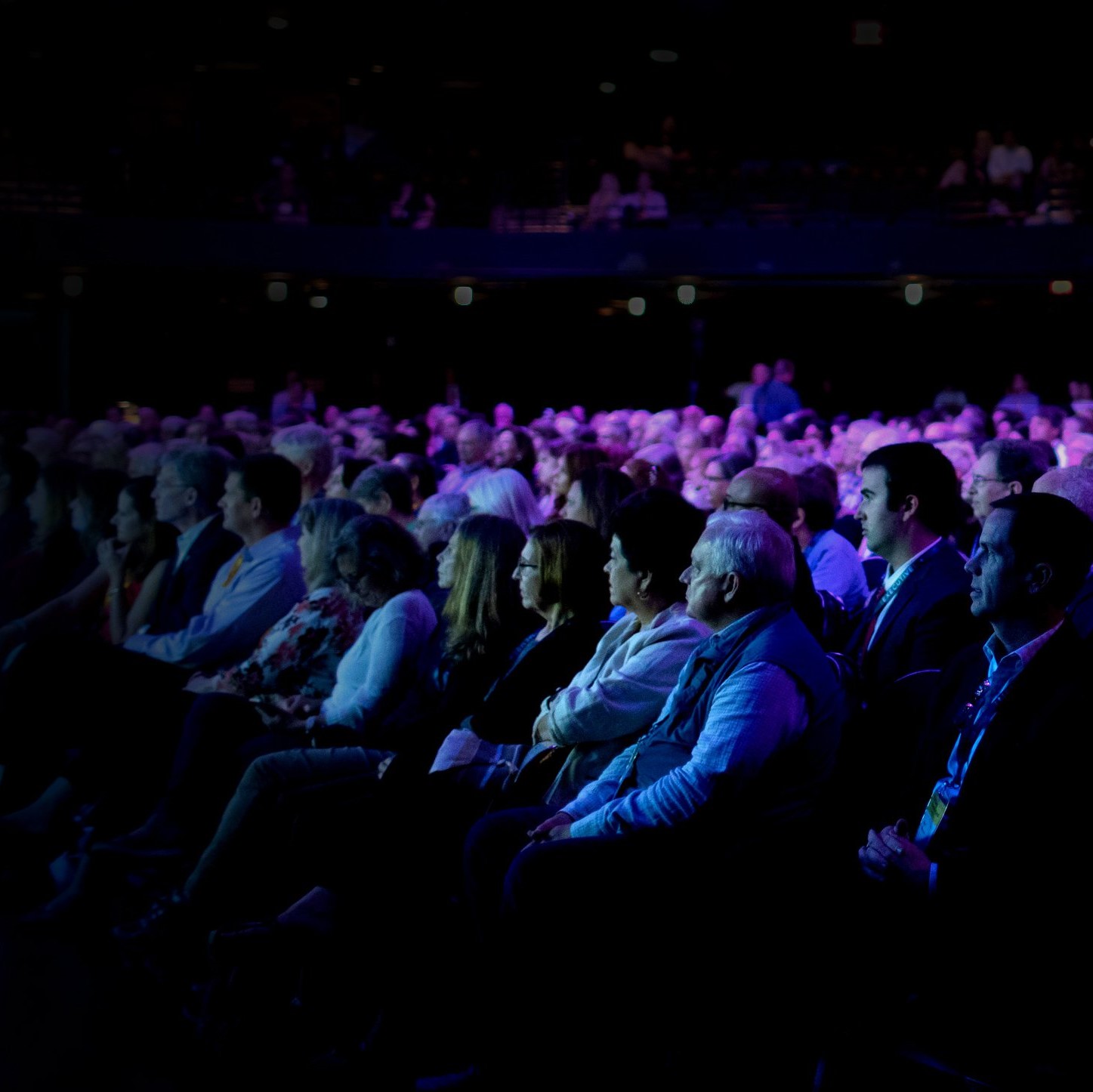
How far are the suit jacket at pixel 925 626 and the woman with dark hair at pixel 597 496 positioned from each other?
1196mm

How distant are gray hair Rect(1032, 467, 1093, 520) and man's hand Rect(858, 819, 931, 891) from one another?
1.26m

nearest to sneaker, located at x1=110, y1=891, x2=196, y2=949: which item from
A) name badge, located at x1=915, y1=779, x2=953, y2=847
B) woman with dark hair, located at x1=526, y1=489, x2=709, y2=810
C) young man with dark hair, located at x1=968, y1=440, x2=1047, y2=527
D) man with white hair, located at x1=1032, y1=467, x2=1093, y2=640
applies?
woman with dark hair, located at x1=526, y1=489, x2=709, y2=810

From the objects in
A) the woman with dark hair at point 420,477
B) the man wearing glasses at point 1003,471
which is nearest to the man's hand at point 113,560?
the woman with dark hair at point 420,477

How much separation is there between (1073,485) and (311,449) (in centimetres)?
347

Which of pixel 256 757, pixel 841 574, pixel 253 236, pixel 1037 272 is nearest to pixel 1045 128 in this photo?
pixel 1037 272

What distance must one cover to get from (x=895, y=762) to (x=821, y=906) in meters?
0.46

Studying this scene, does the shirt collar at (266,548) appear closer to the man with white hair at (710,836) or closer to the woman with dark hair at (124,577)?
the woman with dark hair at (124,577)

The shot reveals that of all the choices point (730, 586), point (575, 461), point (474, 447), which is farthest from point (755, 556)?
point (474, 447)

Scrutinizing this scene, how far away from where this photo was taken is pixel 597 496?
14.3ft

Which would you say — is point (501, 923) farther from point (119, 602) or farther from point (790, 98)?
point (790, 98)

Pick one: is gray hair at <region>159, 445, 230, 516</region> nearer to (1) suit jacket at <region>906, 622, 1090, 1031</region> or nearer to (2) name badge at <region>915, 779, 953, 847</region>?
(2) name badge at <region>915, 779, 953, 847</region>

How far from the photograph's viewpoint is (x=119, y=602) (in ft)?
15.3

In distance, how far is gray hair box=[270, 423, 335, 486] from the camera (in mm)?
5980

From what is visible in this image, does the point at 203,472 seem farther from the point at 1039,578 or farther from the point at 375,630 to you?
the point at 1039,578
